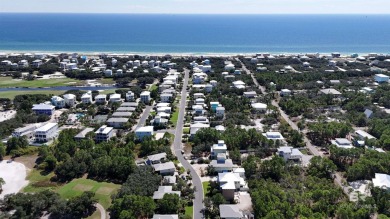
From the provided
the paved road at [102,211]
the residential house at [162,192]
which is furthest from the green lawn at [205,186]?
the paved road at [102,211]

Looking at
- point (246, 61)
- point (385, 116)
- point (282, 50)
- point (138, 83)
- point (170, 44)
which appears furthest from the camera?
point (170, 44)

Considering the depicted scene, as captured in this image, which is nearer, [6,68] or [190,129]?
[190,129]

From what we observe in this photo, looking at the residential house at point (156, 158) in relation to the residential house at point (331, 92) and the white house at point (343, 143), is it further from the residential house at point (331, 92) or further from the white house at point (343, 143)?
the residential house at point (331, 92)

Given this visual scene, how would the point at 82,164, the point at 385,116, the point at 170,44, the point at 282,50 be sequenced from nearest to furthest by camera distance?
the point at 82,164
the point at 385,116
the point at 282,50
the point at 170,44

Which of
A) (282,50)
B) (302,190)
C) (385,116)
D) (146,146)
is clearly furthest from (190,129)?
(282,50)

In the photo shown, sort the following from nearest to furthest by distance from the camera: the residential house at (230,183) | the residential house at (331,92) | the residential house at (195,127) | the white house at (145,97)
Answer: the residential house at (230,183)
the residential house at (195,127)
the residential house at (331,92)
the white house at (145,97)

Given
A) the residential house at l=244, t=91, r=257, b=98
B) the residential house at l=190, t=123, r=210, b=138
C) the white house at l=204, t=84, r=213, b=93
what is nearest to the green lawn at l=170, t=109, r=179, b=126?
the residential house at l=190, t=123, r=210, b=138

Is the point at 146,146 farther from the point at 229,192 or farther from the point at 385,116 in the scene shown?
the point at 385,116
